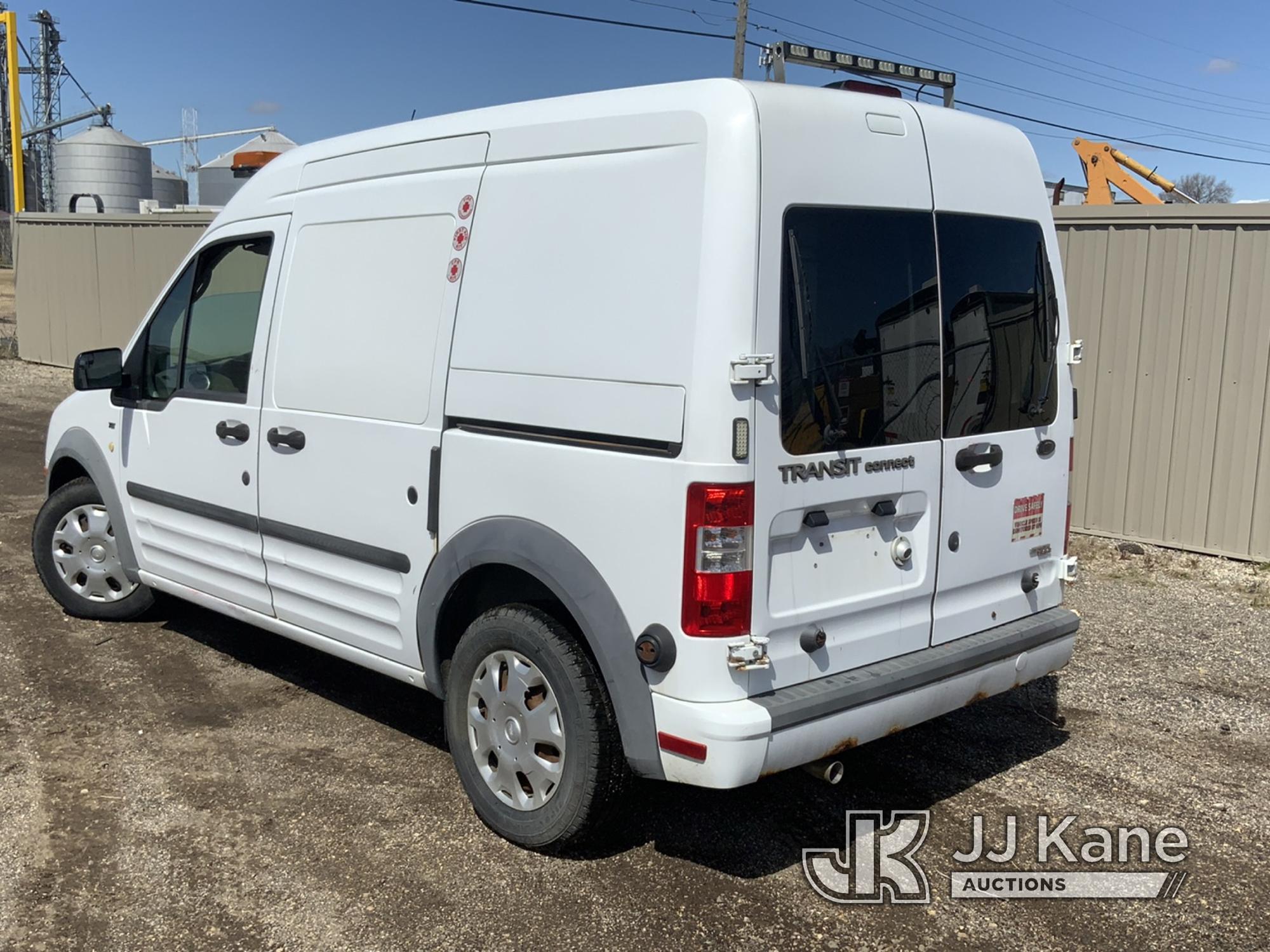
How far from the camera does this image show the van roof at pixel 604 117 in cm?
331

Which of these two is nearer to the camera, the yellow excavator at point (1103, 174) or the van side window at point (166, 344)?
the van side window at point (166, 344)

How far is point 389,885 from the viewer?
A: 360 cm

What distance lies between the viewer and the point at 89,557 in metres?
6.02

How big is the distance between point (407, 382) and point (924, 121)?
76.8 inches

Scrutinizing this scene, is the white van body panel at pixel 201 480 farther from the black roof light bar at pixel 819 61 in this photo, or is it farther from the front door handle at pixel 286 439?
the black roof light bar at pixel 819 61

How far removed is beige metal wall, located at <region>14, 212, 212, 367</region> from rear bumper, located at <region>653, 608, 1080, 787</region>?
1371cm

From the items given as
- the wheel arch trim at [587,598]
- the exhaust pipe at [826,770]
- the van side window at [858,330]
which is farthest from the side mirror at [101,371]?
the exhaust pipe at [826,770]

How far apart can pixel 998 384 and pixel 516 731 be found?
200 centimetres

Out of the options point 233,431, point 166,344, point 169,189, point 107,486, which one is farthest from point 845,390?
point 169,189

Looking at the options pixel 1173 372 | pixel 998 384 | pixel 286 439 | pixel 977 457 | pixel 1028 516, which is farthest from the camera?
pixel 1173 372

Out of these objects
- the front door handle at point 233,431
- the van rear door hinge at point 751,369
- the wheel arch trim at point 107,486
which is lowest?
the wheel arch trim at point 107,486

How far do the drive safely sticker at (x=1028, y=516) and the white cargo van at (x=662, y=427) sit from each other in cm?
3

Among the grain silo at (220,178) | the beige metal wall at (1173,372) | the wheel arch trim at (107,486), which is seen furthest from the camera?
the grain silo at (220,178)

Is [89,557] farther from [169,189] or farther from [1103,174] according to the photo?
[169,189]
